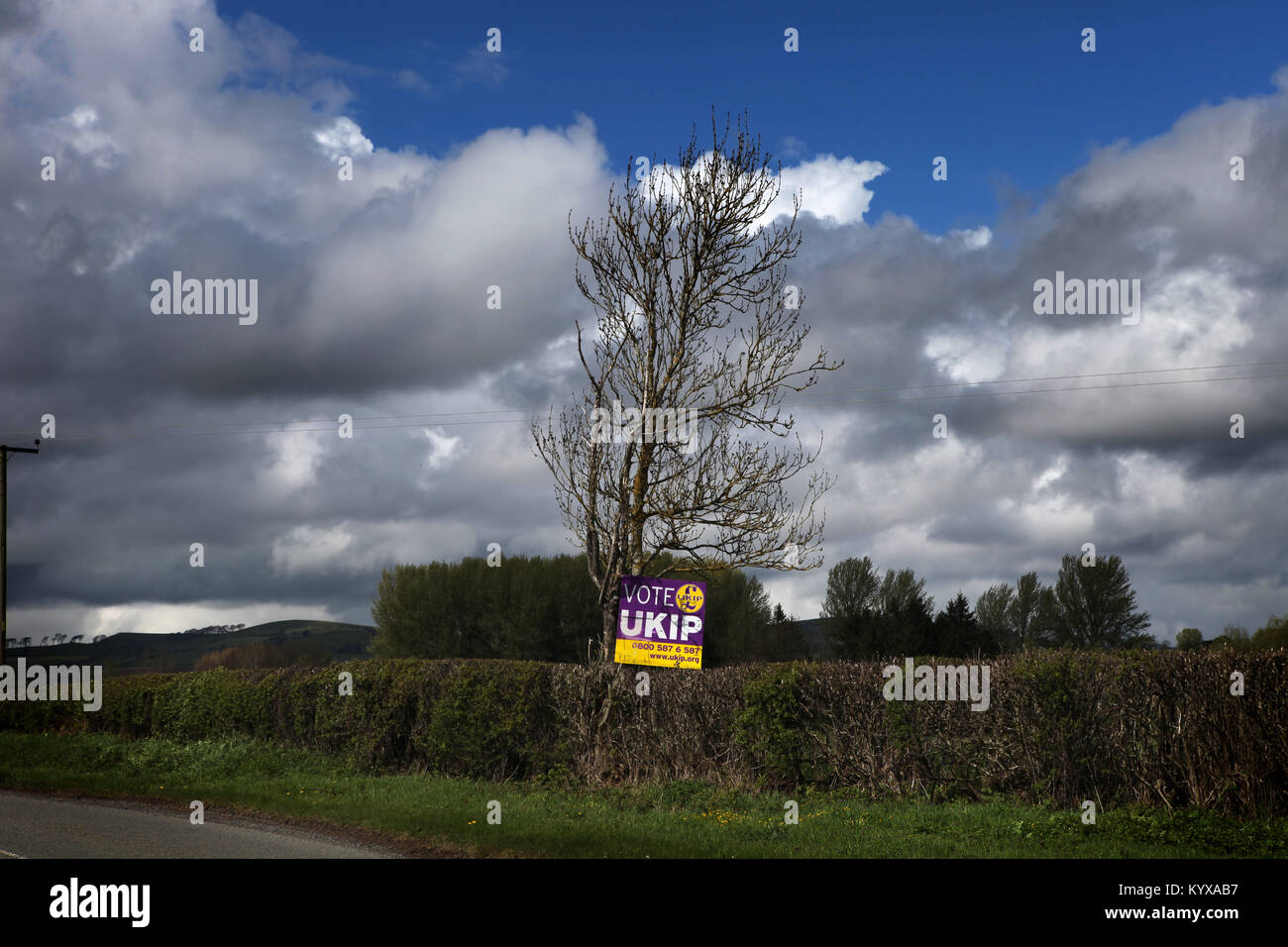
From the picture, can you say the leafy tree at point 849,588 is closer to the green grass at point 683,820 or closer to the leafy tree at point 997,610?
the leafy tree at point 997,610

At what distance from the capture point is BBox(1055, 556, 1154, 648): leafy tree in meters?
78.6

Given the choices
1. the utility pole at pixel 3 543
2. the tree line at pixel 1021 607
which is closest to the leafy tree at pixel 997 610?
the tree line at pixel 1021 607

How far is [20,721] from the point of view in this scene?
2591 centimetres

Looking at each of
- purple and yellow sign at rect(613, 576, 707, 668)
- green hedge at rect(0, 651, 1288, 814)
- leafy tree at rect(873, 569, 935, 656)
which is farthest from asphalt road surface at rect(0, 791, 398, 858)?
leafy tree at rect(873, 569, 935, 656)

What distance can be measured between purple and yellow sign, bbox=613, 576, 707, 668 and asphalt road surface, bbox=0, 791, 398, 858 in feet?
17.1

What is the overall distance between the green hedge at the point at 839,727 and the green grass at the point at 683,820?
487 millimetres

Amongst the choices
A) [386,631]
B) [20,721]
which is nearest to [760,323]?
[20,721]

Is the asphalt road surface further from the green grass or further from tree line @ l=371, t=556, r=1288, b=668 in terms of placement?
tree line @ l=371, t=556, r=1288, b=668

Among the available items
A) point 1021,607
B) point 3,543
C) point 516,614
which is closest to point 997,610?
point 1021,607

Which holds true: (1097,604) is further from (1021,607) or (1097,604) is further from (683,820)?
(683,820)

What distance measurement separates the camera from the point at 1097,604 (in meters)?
79.1
